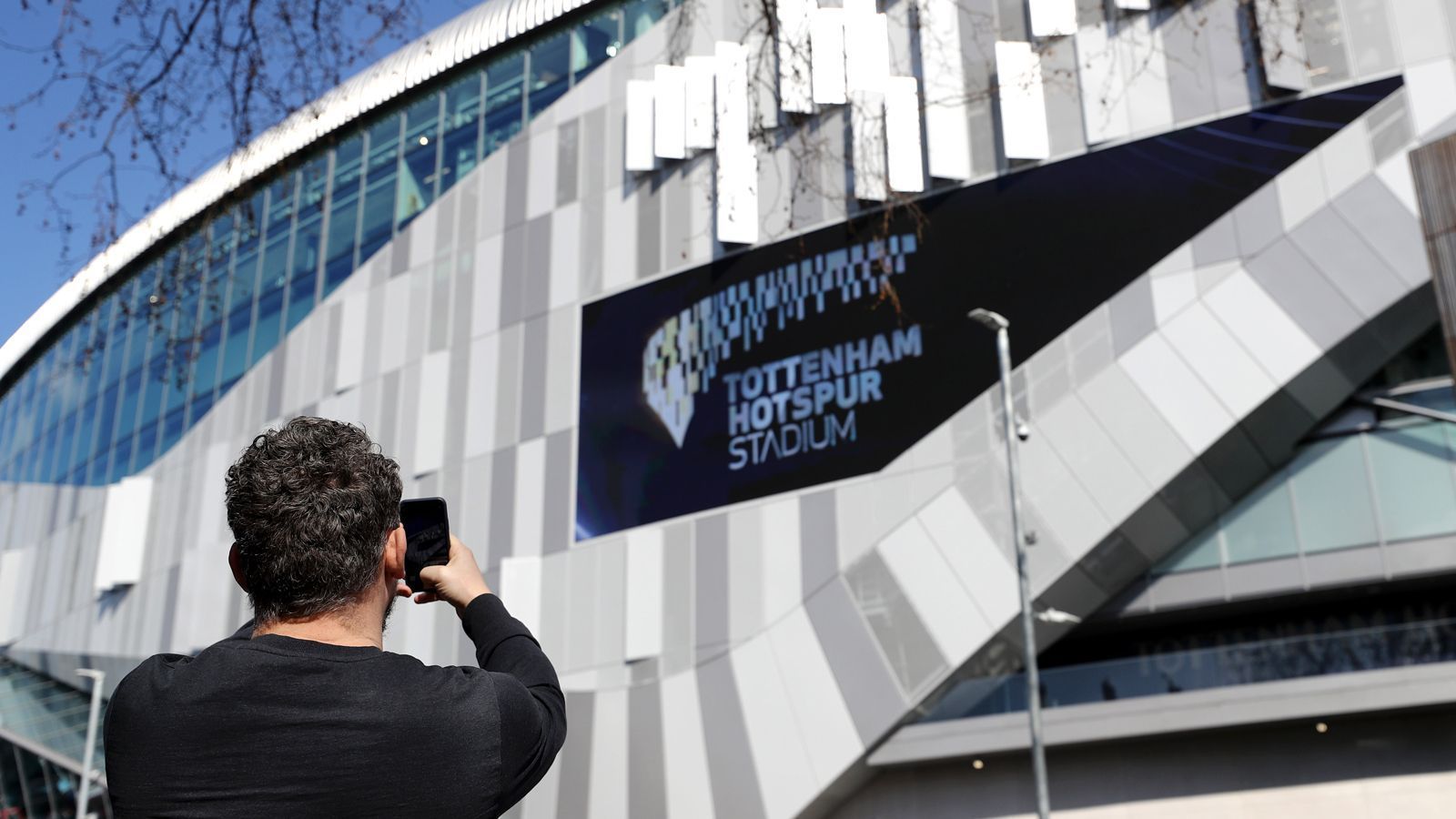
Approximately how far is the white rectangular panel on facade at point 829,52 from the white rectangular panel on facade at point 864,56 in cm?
14

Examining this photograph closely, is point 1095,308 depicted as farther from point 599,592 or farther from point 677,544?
point 599,592

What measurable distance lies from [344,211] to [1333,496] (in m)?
25.4

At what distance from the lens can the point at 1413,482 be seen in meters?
21.9

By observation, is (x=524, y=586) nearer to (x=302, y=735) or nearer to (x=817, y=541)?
(x=817, y=541)

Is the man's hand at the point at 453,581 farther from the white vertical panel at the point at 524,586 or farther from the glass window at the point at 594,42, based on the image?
the glass window at the point at 594,42

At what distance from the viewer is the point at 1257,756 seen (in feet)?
72.0

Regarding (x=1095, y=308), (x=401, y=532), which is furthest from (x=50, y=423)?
(x=401, y=532)

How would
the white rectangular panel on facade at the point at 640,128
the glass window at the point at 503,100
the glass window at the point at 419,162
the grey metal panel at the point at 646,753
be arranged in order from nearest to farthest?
the grey metal panel at the point at 646,753 → the white rectangular panel on facade at the point at 640,128 → the glass window at the point at 503,100 → the glass window at the point at 419,162

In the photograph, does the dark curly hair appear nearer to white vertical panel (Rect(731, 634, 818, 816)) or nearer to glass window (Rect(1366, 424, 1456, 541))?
white vertical panel (Rect(731, 634, 818, 816))

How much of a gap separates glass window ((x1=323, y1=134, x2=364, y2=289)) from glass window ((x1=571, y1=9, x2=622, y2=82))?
7.49 metres

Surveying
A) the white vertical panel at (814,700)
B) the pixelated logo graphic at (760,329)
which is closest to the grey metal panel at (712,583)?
the white vertical panel at (814,700)

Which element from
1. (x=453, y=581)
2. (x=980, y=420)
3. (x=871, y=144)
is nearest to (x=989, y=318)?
(x=980, y=420)

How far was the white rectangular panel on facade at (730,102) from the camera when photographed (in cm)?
2759

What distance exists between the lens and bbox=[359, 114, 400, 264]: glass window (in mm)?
35281
